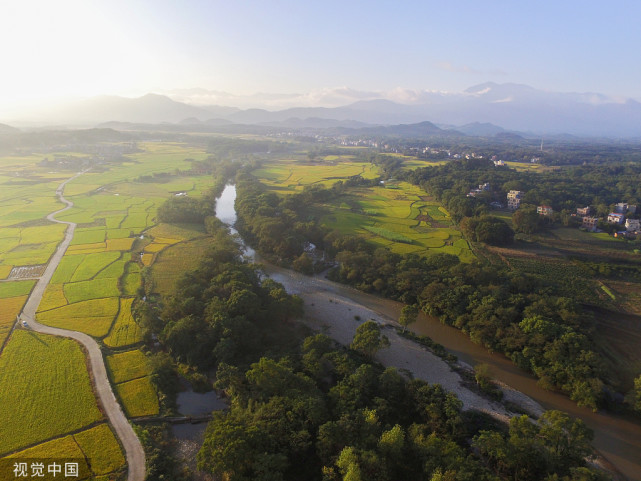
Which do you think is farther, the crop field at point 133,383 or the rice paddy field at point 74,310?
the crop field at point 133,383

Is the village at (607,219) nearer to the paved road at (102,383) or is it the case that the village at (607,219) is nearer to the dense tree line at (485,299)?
the dense tree line at (485,299)

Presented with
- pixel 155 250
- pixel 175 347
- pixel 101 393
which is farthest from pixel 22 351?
pixel 155 250

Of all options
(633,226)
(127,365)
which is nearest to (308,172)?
(633,226)

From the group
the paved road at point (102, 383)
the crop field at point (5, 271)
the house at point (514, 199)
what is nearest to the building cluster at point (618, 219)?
the house at point (514, 199)

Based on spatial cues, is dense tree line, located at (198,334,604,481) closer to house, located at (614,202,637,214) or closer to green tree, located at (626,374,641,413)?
green tree, located at (626,374,641,413)

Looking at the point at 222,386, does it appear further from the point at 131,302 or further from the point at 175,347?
the point at 131,302

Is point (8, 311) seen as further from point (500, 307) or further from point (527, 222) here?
point (527, 222)
